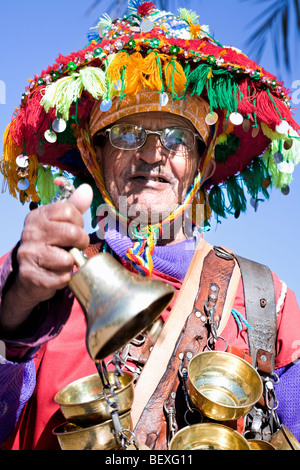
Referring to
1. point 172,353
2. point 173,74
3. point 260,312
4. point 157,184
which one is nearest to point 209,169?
point 157,184

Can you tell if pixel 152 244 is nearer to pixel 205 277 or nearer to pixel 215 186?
pixel 205 277

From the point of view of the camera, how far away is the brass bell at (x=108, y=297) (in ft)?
4.84

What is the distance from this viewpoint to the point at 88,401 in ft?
6.57

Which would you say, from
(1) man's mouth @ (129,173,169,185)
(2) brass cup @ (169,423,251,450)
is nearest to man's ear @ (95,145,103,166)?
(1) man's mouth @ (129,173,169,185)

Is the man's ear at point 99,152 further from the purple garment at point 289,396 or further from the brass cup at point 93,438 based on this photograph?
the brass cup at point 93,438

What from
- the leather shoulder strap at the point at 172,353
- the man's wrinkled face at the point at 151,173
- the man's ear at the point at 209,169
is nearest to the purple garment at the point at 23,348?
the leather shoulder strap at the point at 172,353

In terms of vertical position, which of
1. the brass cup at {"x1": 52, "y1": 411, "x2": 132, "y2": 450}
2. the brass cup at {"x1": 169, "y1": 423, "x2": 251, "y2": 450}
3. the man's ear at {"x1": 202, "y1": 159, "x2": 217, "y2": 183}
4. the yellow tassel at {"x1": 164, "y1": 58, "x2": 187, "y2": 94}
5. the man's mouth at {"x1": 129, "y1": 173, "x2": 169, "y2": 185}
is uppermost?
the yellow tassel at {"x1": 164, "y1": 58, "x2": 187, "y2": 94}

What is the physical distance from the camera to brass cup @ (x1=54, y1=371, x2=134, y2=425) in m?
1.99

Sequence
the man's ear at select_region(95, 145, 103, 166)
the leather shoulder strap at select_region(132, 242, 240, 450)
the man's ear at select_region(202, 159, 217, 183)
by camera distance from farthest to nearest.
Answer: the man's ear at select_region(202, 159, 217, 183), the man's ear at select_region(95, 145, 103, 166), the leather shoulder strap at select_region(132, 242, 240, 450)

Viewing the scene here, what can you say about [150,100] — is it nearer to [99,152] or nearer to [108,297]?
[99,152]

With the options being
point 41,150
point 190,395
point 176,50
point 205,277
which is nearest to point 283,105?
point 176,50

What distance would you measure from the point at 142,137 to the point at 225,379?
131cm

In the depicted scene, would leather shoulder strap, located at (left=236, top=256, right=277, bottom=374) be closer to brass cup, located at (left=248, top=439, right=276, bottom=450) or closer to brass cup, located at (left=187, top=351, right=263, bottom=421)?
brass cup, located at (left=187, top=351, right=263, bottom=421)

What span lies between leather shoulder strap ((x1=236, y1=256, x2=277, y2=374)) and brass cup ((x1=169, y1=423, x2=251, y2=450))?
0.42 metres
